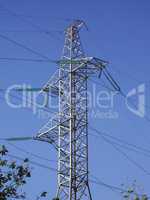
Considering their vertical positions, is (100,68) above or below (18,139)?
above

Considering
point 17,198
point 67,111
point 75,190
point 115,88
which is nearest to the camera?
point 17,198

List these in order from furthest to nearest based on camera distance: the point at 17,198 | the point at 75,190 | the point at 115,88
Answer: the point at 115,88
the point at 75,190
the point at 17,198

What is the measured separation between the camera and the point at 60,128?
40.9 m

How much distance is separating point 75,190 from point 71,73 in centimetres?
693

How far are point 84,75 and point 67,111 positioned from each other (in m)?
2.30

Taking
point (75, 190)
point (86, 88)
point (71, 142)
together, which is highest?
point (86, 88)

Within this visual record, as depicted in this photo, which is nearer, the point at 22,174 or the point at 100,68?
the point at 22,174

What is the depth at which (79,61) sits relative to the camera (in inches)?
1640

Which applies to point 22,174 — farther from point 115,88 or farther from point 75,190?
point 115,88

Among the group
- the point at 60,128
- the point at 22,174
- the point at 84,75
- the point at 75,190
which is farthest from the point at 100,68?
the point at 22,174

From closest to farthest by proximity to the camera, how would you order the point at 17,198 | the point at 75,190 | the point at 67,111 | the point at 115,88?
the point at 17,198
the point at 75,190
the point at 67,111
the point at 115,88

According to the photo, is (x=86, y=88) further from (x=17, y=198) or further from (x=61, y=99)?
(x=17, y=198)

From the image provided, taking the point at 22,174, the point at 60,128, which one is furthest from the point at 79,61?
the point at 22,174

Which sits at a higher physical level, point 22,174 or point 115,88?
point 115,88
